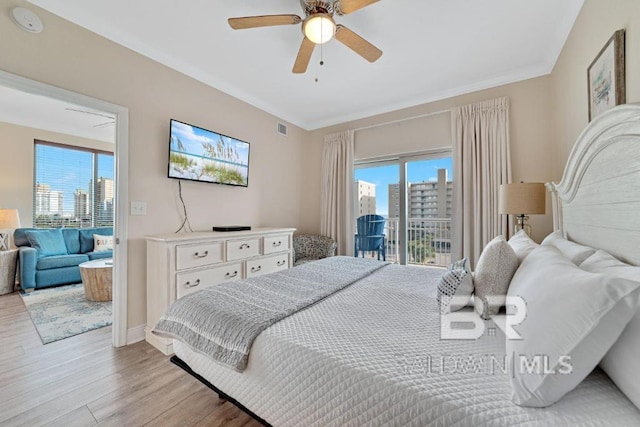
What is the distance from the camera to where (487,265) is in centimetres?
124

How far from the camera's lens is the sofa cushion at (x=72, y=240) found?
421cm

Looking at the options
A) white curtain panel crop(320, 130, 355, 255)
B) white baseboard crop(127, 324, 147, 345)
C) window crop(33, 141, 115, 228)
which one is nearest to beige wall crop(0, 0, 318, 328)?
white baseboard crop(127, 324, 147, 345)

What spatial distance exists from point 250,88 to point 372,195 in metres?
2.36

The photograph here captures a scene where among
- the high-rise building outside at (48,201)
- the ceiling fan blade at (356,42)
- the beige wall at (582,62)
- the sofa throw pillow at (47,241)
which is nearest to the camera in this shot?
the beige wall at (582,62)

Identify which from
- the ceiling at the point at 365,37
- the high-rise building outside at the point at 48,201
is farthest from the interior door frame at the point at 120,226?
the high-rise building outside at the point at 48,201

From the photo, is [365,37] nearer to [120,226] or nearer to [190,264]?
[190,264]

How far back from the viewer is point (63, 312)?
2887 mm

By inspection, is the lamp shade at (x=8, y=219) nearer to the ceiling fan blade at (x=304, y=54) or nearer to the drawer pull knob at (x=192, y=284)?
the drawer pull knob at (x=192, y=284)

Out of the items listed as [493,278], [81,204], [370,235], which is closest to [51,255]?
[81,204]

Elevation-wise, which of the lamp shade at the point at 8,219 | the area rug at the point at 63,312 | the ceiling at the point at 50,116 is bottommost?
the area rug at the point at 63,312

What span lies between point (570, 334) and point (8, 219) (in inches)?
236

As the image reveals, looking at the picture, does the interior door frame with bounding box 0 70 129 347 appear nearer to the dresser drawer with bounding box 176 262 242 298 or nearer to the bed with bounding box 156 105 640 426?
the dresser drawer with bounding box 176 262 242 298

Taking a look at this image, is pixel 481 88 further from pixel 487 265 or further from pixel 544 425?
pixel 544 425

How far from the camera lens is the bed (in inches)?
26.0
